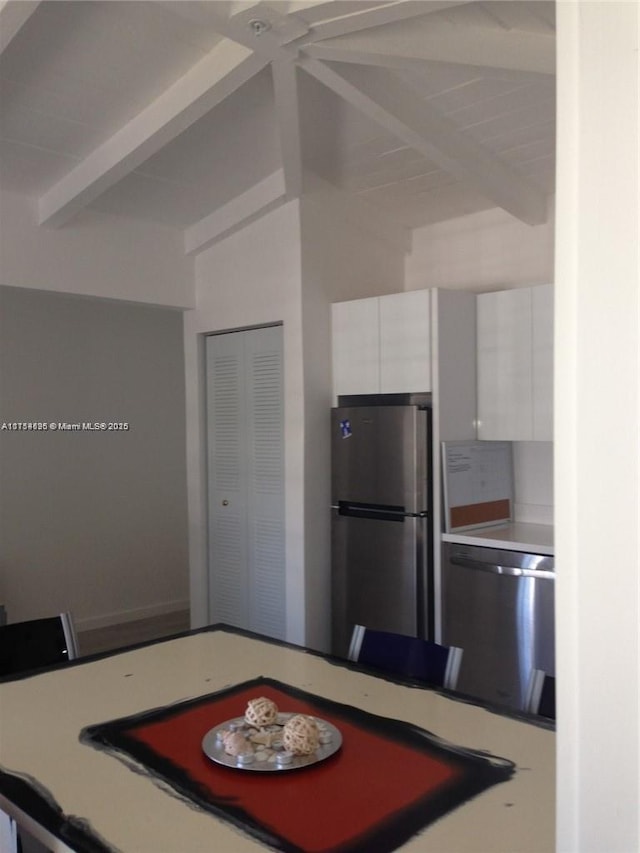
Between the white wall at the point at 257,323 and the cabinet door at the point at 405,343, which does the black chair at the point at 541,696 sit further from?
the white wall at the point at 257,323

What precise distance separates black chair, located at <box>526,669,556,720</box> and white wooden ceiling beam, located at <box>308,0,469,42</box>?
2021 millimetres

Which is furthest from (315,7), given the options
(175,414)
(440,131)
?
(175,414)

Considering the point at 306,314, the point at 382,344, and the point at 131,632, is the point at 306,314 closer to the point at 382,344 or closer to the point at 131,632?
the point at 382,344

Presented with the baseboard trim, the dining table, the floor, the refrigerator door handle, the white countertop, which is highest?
the refrigerator door handle

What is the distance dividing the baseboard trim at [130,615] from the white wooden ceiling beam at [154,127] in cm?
306

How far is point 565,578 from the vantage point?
0.64 meters

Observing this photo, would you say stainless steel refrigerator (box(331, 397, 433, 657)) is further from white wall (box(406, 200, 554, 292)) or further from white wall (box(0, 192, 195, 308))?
white wall (box(0, 192, 195, 308))

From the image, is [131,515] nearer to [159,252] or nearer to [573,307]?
[159,252]

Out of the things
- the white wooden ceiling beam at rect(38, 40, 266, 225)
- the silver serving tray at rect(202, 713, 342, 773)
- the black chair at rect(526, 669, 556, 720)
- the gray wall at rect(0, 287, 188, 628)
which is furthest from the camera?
the gray wall at rect(0, 287, 188, 628)

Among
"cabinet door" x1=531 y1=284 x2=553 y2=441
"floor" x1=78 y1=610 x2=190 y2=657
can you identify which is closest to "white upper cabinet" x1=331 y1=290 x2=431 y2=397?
"cabinet door" x1=531 y1=284 x2=553 y2=441

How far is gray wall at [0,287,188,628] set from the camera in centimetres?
546

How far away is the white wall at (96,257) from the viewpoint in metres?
4.05

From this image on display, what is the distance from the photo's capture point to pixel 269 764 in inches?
66.6

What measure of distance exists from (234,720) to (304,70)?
247 centimetres
